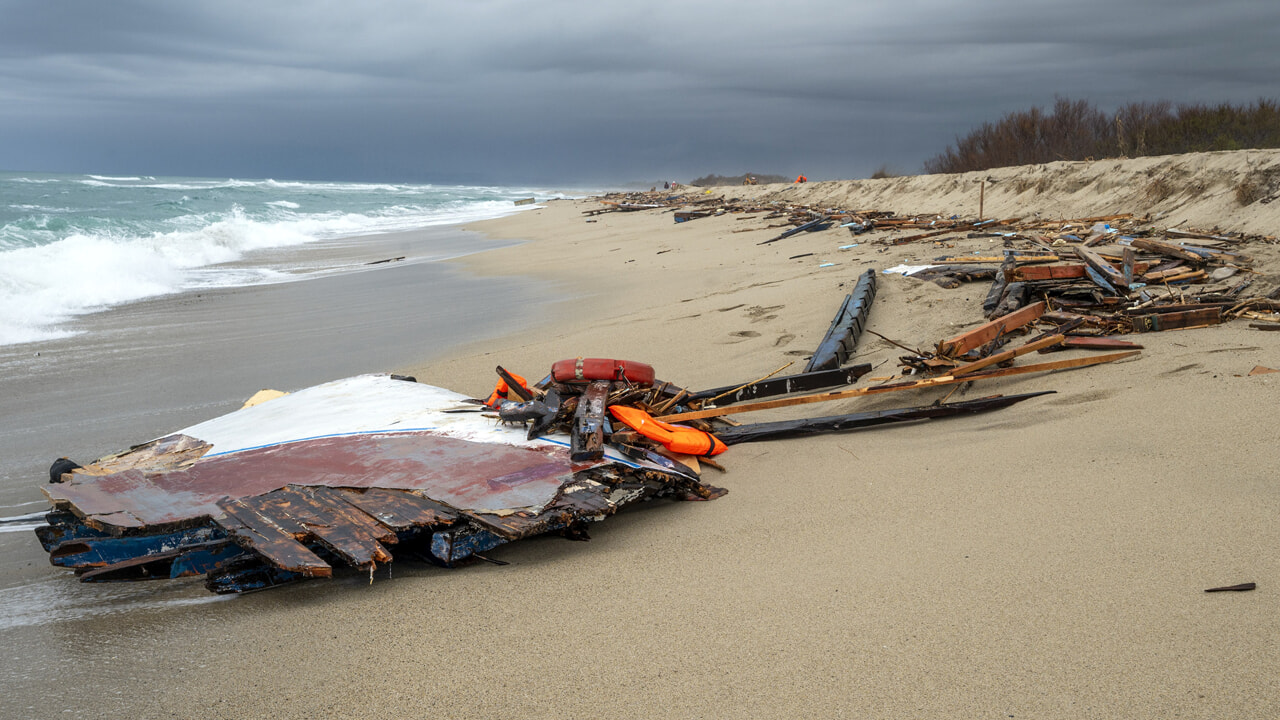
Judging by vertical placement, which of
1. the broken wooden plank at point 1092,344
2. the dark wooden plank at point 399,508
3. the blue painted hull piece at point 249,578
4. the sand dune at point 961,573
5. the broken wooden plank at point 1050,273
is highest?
the broken wooden plank at point 1050,273

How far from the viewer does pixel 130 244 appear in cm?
1861

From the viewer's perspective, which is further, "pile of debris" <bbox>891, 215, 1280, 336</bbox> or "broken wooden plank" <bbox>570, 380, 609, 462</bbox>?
"pile of debris" <bbox>891, 215, 1280, 336</bbox>

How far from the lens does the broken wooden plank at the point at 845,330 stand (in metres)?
6.07

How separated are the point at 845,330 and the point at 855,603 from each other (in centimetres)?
408

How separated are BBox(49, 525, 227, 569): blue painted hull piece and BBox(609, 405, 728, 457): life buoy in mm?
2054

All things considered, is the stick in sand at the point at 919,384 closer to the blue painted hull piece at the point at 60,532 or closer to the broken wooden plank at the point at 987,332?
the broken wooden plank at the point at 987,332

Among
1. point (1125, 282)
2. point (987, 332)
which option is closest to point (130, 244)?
point (987, 332)

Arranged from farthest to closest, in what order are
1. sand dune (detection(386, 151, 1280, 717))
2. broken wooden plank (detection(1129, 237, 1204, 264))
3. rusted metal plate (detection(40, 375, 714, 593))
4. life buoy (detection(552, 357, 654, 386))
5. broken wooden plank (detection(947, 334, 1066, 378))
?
1. broken wooden plank (detection(1129, 237, 1204, 264))
2. broken wooden plank (detection(947, 334, 1066, 378))
3. life buoy (detection(552, 357, 654, 386))
4. rusted metal plate (detection(40, 375, 714, 593))
5. sand dune (detection(386, 151, 1280, 717))

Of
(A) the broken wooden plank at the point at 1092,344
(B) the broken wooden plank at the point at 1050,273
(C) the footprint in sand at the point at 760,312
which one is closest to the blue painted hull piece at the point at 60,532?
(A) the broken wooden plank at the point at 1092,344

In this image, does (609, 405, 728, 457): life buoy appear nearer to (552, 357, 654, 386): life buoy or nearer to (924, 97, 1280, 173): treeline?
(552, 357, 654, 386): life buoy

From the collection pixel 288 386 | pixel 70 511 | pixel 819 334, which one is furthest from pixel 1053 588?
pixel 288 386

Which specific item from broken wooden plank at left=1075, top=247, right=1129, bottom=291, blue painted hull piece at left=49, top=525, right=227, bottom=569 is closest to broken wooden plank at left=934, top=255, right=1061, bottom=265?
broken wooden plank at left=1075, top=247, right=1129, bottom=291

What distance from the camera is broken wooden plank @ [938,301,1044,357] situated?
543 centimetres

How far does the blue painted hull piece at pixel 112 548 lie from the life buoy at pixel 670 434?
80.9 inches
